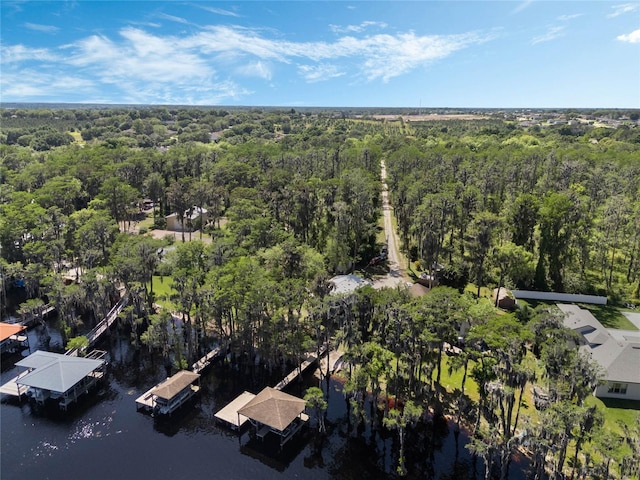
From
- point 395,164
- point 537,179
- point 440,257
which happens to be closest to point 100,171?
point 395,164

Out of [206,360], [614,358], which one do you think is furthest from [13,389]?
[614,358]

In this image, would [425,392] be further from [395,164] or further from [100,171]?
[100,171]

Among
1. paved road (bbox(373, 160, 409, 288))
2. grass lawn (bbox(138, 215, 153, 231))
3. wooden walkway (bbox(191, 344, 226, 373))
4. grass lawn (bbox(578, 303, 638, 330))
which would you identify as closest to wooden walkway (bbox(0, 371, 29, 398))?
wooden walkway (bbox(191, 344, 226, 373))

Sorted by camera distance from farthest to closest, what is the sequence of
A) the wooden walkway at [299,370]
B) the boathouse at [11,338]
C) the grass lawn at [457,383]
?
the boathouse at [11,338], the wooden walkway at [299,370], the grass lawn at [457,383]

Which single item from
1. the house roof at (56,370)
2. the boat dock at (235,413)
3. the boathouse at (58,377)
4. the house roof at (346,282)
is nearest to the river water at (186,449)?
the boat dock at (235,413)

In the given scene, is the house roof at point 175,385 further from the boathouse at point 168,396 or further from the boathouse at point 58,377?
the boathouse at point 58,377

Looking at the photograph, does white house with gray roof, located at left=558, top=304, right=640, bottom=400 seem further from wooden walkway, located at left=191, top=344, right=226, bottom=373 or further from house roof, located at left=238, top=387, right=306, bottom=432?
wooden walkway, located at left=191, top=344, right=226, bottom=373

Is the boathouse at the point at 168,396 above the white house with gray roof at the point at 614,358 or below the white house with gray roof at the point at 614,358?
below
